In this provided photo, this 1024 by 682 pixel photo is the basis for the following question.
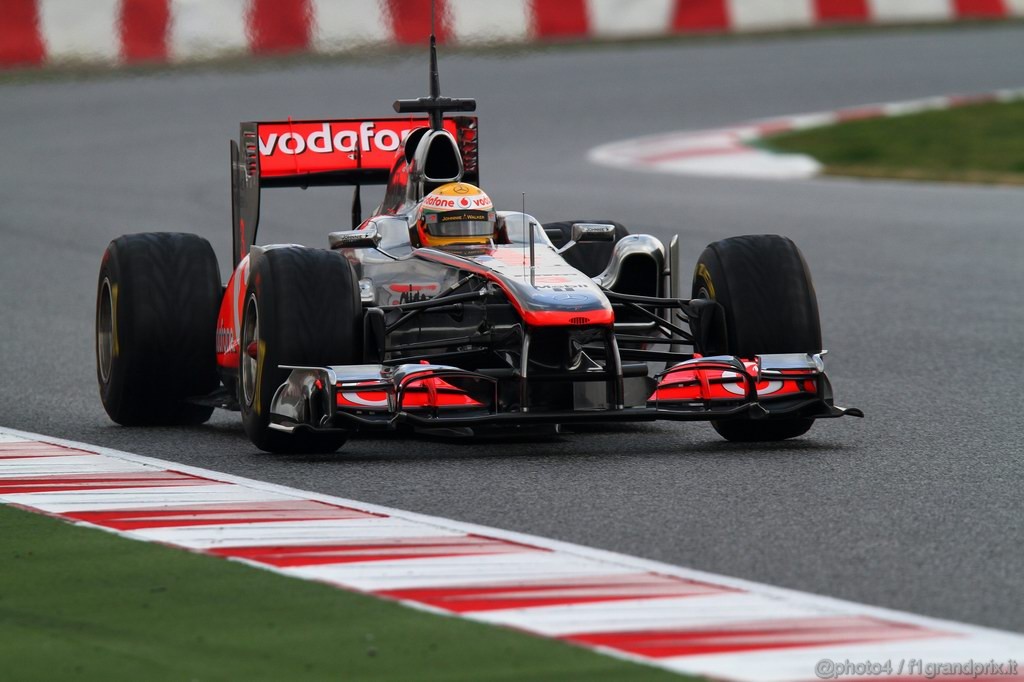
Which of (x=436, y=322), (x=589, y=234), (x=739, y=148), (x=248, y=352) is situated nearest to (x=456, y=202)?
(x=436, y=322)

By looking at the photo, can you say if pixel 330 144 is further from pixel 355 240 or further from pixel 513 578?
pixel 513 578

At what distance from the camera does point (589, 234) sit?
9.19 metres

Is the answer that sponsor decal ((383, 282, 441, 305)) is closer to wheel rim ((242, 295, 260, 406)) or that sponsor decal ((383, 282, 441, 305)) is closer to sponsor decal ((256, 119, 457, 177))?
wheel rim ((242, 295, 260, 406))

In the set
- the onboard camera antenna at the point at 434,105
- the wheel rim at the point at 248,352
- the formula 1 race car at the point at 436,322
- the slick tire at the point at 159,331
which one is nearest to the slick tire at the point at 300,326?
the formula 1 race car at the point at 436,322

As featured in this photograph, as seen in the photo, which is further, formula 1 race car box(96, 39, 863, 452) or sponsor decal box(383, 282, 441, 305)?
sponsor decal box(383, 282, 441, 305)

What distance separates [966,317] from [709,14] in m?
17.0

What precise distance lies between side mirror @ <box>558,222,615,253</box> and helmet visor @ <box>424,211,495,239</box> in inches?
20.1

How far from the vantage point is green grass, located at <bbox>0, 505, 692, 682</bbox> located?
450 cm

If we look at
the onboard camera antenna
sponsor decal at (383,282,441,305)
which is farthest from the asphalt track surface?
the onboard camera antenna

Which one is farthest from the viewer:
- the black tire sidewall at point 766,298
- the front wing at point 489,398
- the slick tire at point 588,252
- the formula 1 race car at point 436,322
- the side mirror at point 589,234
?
the slick tire at point 588,252

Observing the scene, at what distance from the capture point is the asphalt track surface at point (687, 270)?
6129mm

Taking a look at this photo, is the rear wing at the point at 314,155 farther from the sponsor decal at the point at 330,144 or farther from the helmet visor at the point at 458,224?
the helmet visor at the point at 458,224

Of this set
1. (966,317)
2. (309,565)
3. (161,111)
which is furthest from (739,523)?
(161,111)

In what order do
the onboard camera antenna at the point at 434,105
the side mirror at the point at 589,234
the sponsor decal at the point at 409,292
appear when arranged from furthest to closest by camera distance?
the onboard camera antenna at the point at 434,105
the side mirror at the point at 589,234
the sponsor decal at the point at 409,292
